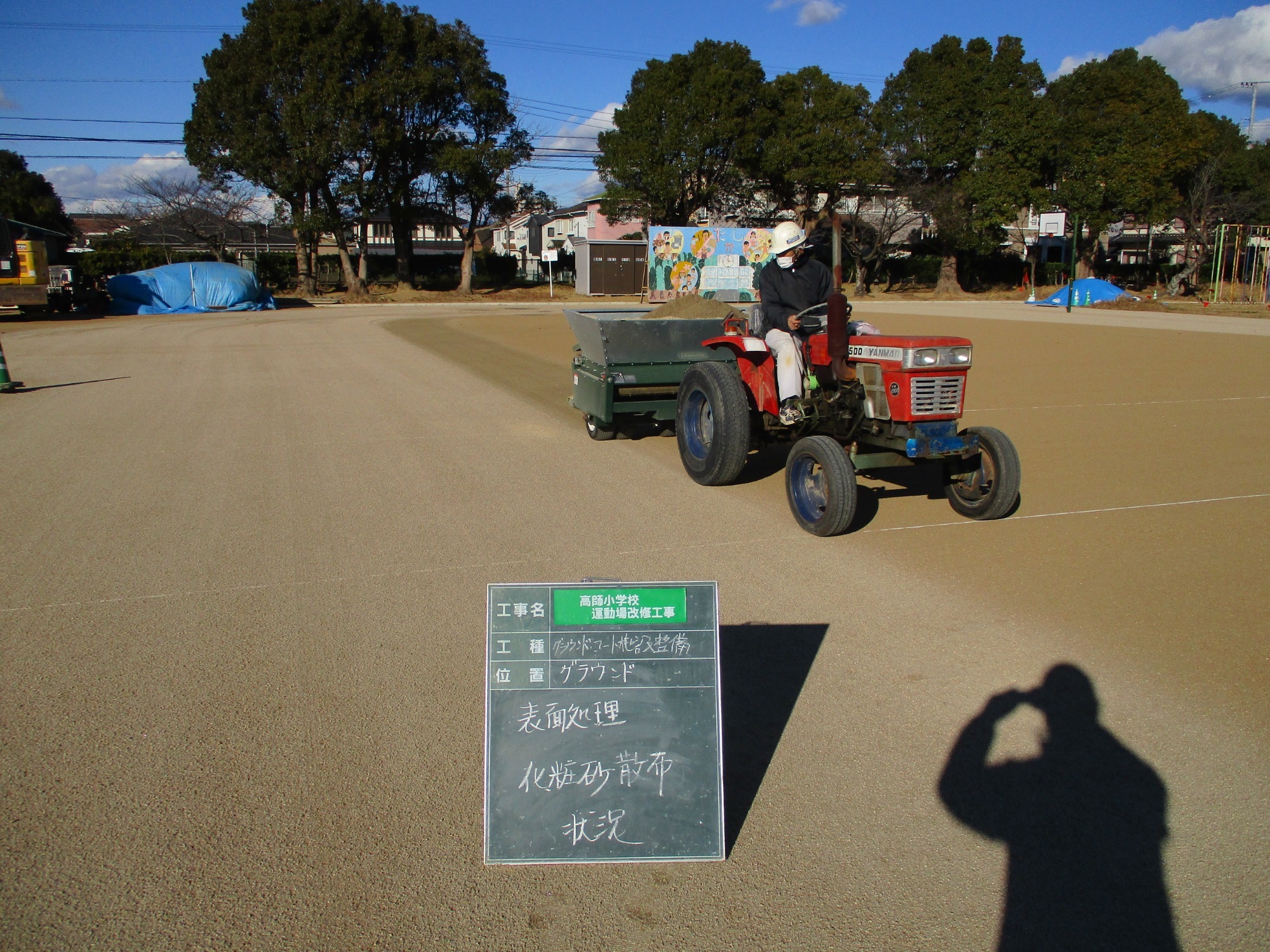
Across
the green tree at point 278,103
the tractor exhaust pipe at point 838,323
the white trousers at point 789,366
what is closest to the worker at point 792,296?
the white trousers at point 789,366

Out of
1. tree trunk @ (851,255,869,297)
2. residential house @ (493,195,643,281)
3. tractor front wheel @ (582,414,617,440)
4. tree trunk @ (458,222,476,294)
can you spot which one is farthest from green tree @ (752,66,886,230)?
tractor front wheel @ (582,414,617,440)

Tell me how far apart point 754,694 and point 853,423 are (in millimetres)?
2843

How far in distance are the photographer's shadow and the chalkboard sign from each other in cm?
97

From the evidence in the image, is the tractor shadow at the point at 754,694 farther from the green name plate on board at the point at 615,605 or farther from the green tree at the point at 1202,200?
the green tree at the point at 1202,200

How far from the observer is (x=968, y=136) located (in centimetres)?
4556

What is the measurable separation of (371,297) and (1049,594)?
40728 mm

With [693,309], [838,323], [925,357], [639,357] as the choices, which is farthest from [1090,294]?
[838,323]

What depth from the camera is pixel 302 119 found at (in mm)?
38656

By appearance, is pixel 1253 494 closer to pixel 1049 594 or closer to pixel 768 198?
pixel 1049 594

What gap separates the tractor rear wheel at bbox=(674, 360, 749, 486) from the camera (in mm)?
7215

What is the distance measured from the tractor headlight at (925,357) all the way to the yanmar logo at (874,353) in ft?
0.27

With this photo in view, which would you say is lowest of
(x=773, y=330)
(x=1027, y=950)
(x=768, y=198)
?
(x=1027, y=950)

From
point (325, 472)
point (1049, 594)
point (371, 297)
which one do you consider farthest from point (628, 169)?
point (1049, 594)

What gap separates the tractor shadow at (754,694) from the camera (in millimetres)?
3428
